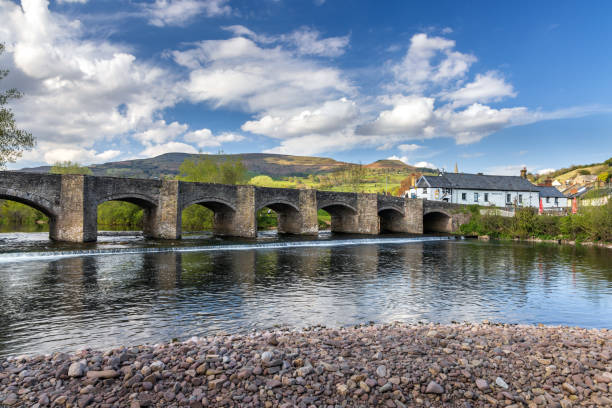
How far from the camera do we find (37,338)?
8.75m

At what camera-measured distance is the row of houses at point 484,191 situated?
63406 millimetres

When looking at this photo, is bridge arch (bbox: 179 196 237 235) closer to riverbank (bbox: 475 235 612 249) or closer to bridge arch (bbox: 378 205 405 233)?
bridge arch (bbox: 378 205 405 233)

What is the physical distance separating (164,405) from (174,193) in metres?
28.9

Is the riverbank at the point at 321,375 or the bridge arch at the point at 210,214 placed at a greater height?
the bridge arch at the point at 210,214

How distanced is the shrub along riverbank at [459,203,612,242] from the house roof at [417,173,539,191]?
11186 millimetres

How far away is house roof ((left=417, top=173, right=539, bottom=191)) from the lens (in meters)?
64.1

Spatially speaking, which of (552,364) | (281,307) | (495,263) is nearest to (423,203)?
(495,263)

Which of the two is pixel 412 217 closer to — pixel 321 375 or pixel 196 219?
pixel 196 219

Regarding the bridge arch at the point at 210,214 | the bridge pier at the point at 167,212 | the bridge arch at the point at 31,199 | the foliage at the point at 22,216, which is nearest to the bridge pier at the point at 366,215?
the bridge arch at the point at 210,214

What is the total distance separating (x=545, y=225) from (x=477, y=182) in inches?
863

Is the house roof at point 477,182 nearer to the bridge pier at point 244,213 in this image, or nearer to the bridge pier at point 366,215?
the bridge pier at point 366,215

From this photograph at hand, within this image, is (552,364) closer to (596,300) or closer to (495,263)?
(596,300)

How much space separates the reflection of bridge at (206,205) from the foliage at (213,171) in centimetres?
1531

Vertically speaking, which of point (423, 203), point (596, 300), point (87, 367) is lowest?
point (596, 300)
